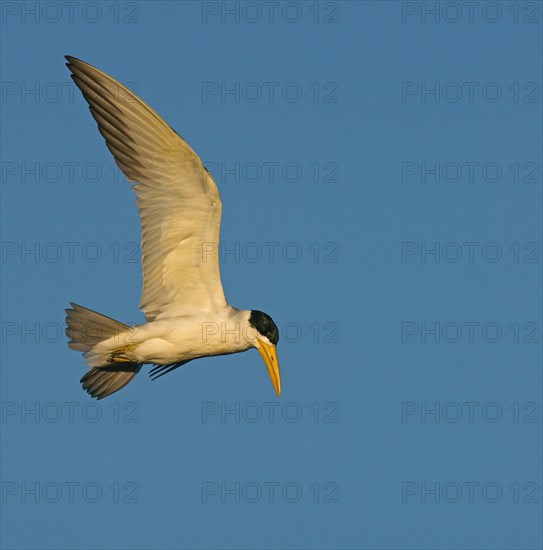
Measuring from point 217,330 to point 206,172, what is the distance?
5.52 ft

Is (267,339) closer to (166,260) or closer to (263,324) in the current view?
(263,324)

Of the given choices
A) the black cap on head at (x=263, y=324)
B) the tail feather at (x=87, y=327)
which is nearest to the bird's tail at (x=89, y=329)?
the tail feather at (x=87, y=327)

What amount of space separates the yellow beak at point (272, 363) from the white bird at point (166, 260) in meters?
0.01

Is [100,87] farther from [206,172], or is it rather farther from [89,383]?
[89,383]

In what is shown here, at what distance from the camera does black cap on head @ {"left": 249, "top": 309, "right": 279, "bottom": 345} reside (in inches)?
528

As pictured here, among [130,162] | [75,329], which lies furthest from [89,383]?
[130,162]

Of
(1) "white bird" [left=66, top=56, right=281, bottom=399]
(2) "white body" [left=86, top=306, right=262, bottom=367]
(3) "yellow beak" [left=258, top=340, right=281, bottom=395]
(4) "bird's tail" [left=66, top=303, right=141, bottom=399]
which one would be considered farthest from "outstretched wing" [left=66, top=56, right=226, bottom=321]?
(3) "yellow beak" [left=258, top=340, right=281, bottom=395]

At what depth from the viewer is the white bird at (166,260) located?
12891 mm

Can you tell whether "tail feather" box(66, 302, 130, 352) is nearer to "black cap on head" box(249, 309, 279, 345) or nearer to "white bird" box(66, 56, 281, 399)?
"white bird" box(66, 56, 281, 399)

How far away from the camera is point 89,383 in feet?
47.9

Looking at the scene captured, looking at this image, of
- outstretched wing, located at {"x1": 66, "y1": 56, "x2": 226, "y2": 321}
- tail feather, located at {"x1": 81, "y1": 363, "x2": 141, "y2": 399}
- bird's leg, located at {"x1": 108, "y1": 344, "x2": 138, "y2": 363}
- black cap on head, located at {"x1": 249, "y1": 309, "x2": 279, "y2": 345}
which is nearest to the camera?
outstretched wing, located at {"x1": 66, "y1": 56, "x2": 226, "y2": 321}

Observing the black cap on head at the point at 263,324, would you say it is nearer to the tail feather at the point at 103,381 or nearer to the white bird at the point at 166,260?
the white bird at the point at 166,260

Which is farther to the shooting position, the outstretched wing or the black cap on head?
the black cap on head

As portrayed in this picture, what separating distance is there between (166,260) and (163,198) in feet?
2.42
